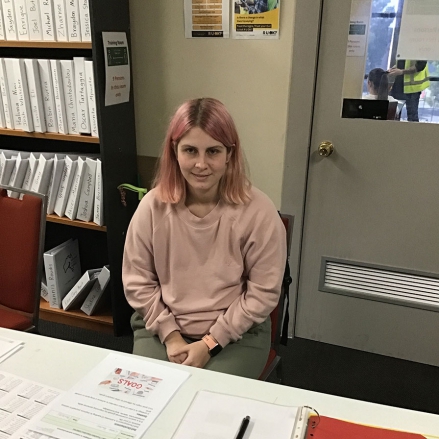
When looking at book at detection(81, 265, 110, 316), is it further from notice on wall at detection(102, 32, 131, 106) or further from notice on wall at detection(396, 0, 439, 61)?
notice on wall at detection(396, 0, 439, 61)

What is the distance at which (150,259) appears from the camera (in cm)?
140

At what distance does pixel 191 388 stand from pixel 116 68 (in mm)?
1499

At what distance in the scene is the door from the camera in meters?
1.91

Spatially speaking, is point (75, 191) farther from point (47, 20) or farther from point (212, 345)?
point (212, 345)

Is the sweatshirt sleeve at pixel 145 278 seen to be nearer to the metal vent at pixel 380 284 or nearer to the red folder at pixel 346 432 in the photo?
the red folder at pixel 346 432

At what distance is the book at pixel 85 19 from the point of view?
1.87 meters

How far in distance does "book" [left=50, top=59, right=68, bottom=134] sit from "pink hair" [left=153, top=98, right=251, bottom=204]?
0.92 meters

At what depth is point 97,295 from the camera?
2.36 meters

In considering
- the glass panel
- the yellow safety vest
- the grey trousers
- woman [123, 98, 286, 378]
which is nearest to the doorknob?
the glass panel

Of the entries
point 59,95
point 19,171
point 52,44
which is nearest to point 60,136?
point 59,95

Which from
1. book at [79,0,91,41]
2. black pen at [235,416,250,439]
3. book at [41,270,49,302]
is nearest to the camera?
black pen at [235,416,250,439]

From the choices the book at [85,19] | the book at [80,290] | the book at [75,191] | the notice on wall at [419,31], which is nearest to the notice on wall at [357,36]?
the notice on wall at [419,31]

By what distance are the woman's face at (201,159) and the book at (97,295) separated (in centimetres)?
115

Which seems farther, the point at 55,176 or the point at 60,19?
the point at 55,176
